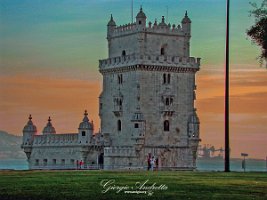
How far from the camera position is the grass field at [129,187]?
4821 cm

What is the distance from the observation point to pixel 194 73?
116312mm

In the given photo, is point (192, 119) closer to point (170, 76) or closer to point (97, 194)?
point (170, 76)

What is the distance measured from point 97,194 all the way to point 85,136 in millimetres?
67385

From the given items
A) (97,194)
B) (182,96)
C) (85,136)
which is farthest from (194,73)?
(97,194)

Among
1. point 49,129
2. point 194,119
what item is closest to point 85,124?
point 49,129

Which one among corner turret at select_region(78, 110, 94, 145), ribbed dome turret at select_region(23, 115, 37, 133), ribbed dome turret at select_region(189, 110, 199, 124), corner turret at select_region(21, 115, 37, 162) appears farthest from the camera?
ribbed dome turret at select_region(23, 115, 37, 133)

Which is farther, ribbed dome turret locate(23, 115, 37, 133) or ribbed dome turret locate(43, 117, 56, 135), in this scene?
ribbed dome turret locate(43, 117, 56, 135)

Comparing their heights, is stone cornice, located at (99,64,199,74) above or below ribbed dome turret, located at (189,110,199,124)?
above

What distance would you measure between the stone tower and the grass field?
5049 cm

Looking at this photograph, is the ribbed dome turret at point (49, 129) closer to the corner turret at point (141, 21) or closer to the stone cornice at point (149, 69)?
the stone cornice at point (149, 69)

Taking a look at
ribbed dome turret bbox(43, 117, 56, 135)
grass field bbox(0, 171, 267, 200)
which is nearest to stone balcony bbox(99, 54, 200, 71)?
ribbed dome turret bbox(43, 117, 56, 135)

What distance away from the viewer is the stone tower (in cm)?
11162

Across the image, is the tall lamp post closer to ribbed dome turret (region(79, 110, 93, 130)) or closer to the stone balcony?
the stone balcony

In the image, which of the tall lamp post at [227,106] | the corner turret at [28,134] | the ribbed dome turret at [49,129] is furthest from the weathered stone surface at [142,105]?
the tall lamp post at [227,106]
